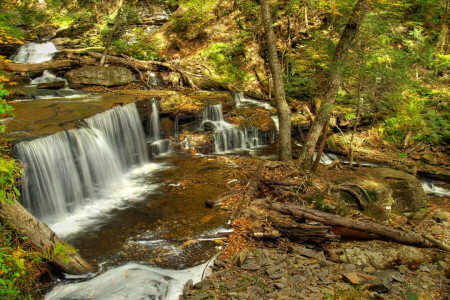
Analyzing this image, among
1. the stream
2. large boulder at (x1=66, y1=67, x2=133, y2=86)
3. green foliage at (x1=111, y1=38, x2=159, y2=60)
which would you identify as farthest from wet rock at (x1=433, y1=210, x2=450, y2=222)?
green foliage at (x1=111, y1=38, x2=159, y2=60)

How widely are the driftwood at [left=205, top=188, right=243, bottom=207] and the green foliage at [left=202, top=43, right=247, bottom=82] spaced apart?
11.1 metres

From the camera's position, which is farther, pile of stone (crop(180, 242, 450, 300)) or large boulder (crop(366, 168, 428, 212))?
large boulder (crop(366, 168, 428, 212))

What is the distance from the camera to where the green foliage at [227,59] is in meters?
17.3

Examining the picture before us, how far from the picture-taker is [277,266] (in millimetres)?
4398

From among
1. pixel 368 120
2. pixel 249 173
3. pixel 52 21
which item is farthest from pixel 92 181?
pixel 52 21

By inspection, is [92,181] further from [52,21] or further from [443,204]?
[52,21]

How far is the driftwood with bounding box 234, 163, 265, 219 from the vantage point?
20.7 ft

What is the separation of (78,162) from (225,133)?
6074 mm

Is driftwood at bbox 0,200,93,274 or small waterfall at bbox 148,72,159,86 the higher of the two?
small waterfall at bbox 148,72,159,86

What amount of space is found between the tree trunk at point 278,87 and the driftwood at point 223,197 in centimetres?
265

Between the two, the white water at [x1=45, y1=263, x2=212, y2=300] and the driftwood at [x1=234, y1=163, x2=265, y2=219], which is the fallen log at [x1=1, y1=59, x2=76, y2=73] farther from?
the white water at [x1=45, y1=263, x2=212, y2=300]

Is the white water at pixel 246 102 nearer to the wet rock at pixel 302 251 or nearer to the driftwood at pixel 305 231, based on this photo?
the driftwood at pixel 305 231

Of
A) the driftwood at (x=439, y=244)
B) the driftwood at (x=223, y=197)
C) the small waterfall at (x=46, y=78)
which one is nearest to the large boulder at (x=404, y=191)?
the driftwood at (x=439, y=244)

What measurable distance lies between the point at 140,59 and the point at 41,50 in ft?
19.6
